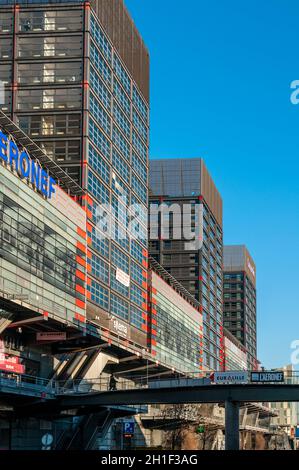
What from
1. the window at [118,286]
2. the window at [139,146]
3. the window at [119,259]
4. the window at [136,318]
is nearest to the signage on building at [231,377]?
the window at [118,286]

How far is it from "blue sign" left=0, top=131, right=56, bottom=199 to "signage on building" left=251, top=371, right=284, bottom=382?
27316 millimetres

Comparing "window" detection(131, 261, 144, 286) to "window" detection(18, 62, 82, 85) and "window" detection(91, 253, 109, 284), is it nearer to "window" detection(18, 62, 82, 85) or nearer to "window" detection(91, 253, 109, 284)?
"window" detection(91, 253, 109, 284)

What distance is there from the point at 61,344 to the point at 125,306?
2007 centimetres

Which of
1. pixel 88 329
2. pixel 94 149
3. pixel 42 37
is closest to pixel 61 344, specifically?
pixel 88 329

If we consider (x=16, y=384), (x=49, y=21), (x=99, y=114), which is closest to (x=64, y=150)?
(x=99, y=114)

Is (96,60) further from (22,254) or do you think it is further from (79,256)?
(22,254)

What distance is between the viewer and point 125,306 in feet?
371

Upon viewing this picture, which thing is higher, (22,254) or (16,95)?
A: (16,95)

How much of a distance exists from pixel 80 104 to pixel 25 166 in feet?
79.2

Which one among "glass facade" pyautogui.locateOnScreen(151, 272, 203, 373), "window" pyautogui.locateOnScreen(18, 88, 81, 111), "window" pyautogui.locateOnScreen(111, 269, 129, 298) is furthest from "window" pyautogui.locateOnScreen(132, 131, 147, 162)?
"window" pyautogui.locateOnScreen(111, 269, 129, 298)

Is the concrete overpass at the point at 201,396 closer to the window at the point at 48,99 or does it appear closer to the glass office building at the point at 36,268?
the glass office building at the point at 36,268

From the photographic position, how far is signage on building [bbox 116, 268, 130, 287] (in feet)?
362

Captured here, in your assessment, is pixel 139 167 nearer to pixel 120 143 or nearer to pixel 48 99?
pixel 120 143

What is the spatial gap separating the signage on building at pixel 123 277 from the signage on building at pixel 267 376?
1381 inches
